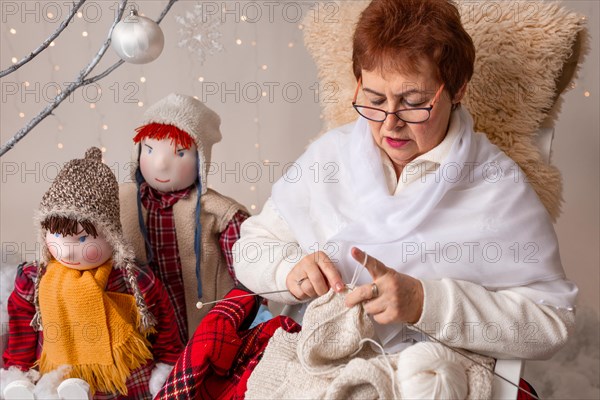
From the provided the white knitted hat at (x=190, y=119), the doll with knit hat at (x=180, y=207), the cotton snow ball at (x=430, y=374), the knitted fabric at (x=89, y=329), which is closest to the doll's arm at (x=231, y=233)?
the doll with knit hat at (x=180, y=207)

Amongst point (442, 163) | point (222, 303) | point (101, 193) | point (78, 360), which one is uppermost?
point (442, 163)

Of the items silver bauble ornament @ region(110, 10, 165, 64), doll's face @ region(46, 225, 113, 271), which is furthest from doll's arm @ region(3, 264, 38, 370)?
silver bauble ornament @ region(110, 10, 165, 64)

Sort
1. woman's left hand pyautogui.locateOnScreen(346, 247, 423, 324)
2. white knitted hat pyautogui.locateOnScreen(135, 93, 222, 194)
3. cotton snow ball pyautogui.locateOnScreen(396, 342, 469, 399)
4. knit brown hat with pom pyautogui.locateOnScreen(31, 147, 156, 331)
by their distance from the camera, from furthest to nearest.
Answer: white knitted hat pyautogui.locateOnScreen(135, 93, 222, 194) < knit brown hat with pom pyautogui.locateOnScreen(31, 147, 156, 331) < woman's left hand pyautogui.locateOnScreen(346, 247, 423, 324) < cotton snow ball pyautogui.locateOnScreen(396, 342, 469, 399)

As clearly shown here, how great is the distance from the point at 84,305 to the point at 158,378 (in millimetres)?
251

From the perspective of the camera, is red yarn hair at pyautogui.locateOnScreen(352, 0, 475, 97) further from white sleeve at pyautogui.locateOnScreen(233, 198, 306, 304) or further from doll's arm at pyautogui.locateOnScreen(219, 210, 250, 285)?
doll's arm at pyautogui.locateOnScreen(219, 210, 250, 285)

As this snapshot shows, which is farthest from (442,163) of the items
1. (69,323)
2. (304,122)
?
(304,122)

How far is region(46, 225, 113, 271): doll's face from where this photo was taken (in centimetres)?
169

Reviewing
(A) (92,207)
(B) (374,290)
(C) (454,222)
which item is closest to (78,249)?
(A) (92,207)

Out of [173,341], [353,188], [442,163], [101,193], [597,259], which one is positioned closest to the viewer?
[442,163]

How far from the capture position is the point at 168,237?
78.9 inches

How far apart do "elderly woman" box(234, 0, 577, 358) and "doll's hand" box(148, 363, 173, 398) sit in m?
0.37

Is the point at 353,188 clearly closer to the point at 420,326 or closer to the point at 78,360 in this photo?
the point at 420,326

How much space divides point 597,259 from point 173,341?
4.96 feet

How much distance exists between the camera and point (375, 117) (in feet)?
4.89
